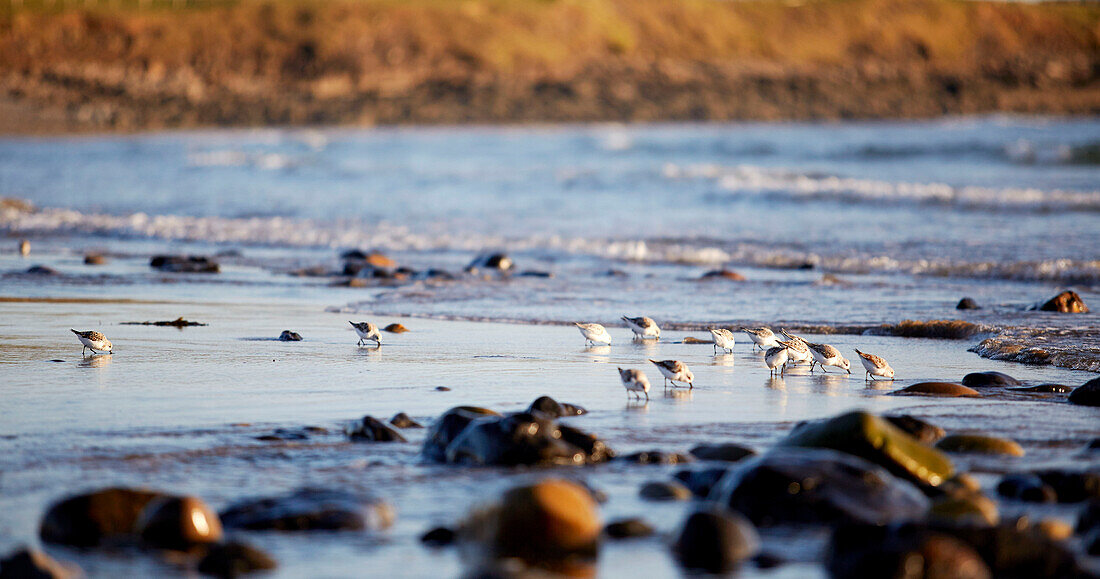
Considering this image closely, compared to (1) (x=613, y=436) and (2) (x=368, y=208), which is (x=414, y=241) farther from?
(1) (x=613, y=436)

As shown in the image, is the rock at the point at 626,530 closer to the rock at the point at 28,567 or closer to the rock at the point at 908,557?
the rock at the point at 908,557

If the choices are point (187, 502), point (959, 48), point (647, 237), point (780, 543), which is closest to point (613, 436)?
point (780, 543)

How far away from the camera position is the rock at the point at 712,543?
13.8 ft

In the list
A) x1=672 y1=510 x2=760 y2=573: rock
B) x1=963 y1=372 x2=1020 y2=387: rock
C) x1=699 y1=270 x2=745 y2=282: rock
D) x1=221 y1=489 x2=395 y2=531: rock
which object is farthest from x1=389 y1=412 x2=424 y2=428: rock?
x1=699 y1=270 x2=745 y2=282: rock

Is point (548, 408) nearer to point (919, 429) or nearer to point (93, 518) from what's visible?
point (919, 429)

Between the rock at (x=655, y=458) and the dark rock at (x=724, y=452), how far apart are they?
2.7 inches

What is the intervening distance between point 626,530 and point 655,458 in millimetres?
1068

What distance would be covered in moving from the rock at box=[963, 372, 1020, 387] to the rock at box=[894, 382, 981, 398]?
0.16 meters

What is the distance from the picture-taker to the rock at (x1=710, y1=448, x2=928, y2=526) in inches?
181

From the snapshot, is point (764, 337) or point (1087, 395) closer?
point (1087, 395)

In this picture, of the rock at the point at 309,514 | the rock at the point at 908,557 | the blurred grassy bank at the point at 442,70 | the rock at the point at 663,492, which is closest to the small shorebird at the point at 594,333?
the rock at the point at 663,492

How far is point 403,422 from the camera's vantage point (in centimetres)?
620

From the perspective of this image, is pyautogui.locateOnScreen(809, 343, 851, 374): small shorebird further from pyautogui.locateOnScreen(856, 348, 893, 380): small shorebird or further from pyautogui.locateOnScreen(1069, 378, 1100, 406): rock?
pyautogui.locateOnScreen(1069, 378, 1100, 406): rock

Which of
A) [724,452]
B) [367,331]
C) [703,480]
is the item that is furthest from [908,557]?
[367,331]
